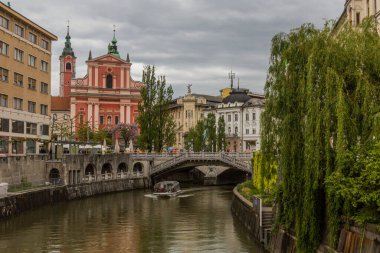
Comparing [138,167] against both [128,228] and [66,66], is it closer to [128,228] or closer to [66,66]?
[128,228]

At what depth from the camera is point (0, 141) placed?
2421 inches

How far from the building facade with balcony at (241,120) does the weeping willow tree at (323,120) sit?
95865mm

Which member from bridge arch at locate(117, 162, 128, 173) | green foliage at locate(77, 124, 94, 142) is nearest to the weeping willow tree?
bridge arch at locate(117, 162, 128, 173)

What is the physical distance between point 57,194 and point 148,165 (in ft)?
89.5

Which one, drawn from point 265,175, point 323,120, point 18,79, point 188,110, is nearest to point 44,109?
point 18,79

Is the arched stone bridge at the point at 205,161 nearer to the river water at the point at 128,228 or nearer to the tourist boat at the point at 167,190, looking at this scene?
the tourist boat at the point at 167,190

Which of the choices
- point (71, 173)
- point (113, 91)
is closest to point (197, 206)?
point (71, 173)

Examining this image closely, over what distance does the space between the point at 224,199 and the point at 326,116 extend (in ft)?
147

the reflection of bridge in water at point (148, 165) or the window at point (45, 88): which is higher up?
the window at point (45, 88)

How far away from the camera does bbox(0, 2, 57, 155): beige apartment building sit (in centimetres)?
6359

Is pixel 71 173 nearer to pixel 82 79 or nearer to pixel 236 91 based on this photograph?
pixel 82 79

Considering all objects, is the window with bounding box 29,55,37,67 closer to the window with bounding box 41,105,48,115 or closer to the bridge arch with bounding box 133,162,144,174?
the window with bounding box 41,105,48,115

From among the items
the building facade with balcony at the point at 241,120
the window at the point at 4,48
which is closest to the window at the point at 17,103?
the window at the point at 4,48

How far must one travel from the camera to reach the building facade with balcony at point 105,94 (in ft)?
396
